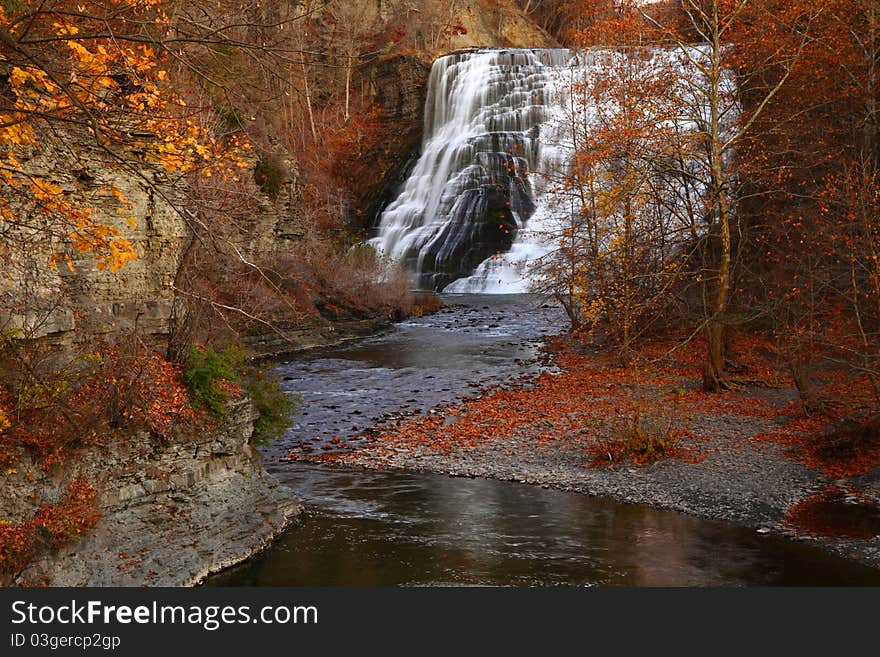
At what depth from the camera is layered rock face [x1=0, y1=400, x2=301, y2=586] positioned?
7.43m

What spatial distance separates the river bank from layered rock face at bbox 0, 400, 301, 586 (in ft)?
9.70

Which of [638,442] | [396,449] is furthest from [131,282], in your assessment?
[638,442]

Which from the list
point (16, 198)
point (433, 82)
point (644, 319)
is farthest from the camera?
point (433, 82)

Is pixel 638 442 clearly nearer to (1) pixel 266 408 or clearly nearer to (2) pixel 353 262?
→ (1) pixel 266 408

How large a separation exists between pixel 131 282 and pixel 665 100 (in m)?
12.2

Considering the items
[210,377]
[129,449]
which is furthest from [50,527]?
[210,377]

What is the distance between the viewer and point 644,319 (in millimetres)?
22047

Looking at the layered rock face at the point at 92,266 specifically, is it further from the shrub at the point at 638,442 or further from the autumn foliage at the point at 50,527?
the shrub at the point at 638,442

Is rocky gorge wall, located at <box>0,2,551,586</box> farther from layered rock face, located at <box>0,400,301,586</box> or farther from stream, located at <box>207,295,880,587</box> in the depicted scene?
stream, located at <box>207,295,880,587</box>

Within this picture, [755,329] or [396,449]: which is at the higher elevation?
[755,329]

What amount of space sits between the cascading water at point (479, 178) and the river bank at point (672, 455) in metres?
20.5

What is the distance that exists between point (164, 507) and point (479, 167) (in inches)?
1394

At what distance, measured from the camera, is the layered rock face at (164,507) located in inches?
292

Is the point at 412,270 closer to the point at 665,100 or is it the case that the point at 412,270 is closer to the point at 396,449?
the point at 665,100
